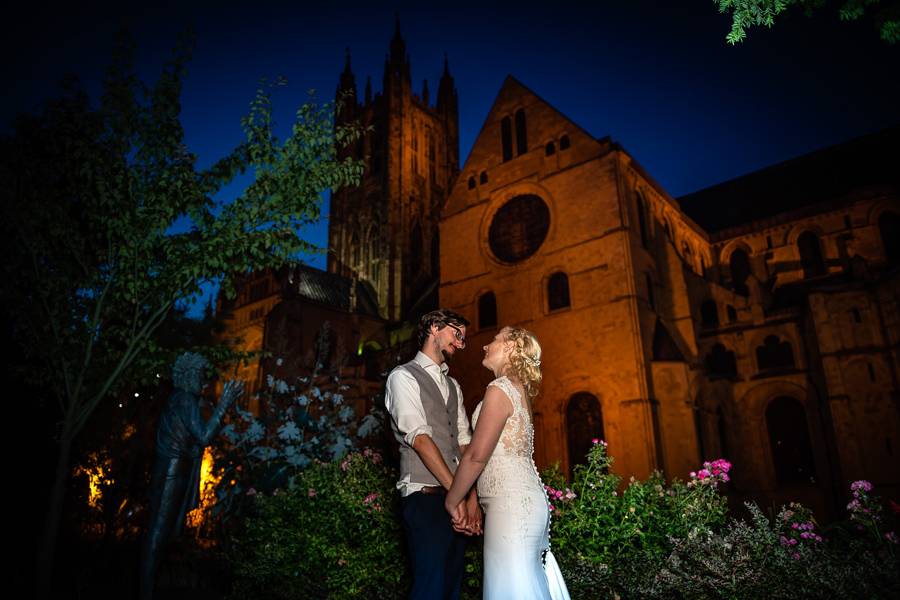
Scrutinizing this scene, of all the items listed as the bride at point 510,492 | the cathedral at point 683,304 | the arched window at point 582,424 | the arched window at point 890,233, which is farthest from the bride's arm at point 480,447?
the arched window at point 890,233

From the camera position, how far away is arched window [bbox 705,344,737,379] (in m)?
22.8

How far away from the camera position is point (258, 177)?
29.0 ft

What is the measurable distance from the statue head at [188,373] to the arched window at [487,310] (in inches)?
640

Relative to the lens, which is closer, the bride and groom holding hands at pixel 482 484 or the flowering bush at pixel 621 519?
the bride and groom holding hands at pixel 482 484

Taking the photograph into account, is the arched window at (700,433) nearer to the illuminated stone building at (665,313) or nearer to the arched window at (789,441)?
the illuminated stone building at (665,313)

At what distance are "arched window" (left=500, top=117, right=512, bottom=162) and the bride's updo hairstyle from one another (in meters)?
21.2

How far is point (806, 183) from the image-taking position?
1175 inches

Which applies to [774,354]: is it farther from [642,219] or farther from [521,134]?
[521,134]

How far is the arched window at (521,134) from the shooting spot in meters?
23.3

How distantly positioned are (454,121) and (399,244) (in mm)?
18451

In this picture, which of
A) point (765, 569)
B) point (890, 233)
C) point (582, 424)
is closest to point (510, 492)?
point (765, 569)

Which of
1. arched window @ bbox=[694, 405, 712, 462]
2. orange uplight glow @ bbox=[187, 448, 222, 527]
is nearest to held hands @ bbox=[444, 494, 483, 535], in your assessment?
orange uplight glow @ bbox=[187, 448, 222, 527]

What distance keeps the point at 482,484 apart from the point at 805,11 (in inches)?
194

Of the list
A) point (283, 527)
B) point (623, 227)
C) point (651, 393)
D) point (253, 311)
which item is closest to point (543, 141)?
point (623, 227)
